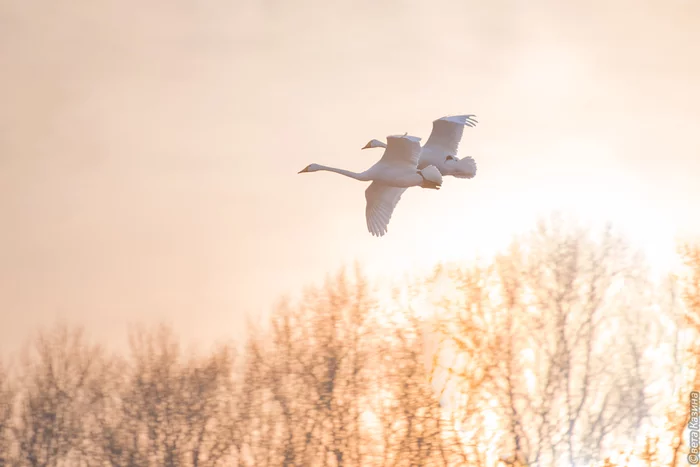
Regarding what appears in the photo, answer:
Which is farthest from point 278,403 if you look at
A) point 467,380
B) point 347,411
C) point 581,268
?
point 581,268

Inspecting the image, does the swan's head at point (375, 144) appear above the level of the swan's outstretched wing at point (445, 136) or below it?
below

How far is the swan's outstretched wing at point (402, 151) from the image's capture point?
35.2 m

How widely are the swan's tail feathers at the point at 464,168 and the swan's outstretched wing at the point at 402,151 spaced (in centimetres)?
243

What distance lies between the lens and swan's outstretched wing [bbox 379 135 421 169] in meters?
35.2

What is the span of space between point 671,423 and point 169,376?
11545 mm

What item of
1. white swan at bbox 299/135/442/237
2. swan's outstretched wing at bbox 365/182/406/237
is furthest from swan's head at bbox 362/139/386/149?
swan's outstretched wing at bbox 365/182/406/237

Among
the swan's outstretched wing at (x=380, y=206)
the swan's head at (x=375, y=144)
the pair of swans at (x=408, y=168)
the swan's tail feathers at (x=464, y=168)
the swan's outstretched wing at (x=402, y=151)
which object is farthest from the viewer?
the swan's tail feathers at (x=464, y=168)

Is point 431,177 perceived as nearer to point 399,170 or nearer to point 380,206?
point 399,170

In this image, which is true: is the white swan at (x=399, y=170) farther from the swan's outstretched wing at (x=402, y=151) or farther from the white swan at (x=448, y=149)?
the white swan at (x=448, y=149)

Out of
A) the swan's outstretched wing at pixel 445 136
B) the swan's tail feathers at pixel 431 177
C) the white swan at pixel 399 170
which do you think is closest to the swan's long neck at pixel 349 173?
the white swan at pixel 399 170

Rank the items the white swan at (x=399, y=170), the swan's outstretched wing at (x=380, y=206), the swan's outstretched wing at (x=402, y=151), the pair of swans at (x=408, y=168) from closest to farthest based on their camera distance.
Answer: the swan's outstretched wing at (x=402, y=151) < the white swan at (x=399, y=170) < the pair of swans at (x=408, y=168) < the swan's outstretched wing at (x=380, y=206)

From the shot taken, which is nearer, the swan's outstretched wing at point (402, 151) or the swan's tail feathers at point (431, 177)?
the swan's outstretched wing at point (402, 151)

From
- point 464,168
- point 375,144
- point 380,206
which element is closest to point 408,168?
point 375,144

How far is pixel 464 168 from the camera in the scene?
38344 mm
